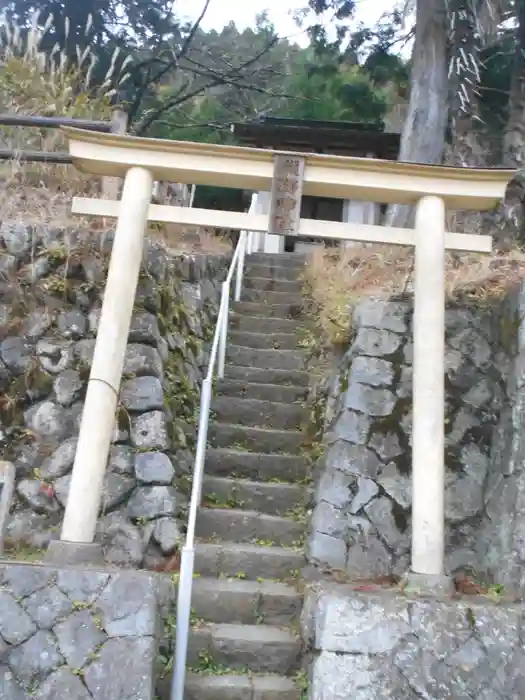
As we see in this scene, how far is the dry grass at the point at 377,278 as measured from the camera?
19.1 ft

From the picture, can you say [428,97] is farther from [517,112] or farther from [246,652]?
[246,652]

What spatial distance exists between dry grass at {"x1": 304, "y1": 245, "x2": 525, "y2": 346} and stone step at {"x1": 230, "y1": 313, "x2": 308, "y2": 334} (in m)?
0.28

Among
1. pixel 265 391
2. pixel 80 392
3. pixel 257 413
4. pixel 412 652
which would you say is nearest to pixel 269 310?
pixel 265 391

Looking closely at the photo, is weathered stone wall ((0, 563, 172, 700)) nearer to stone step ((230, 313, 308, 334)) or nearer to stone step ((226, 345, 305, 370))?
stone step ((226, 345, 305, 370))

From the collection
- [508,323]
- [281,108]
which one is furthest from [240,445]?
[281,108]

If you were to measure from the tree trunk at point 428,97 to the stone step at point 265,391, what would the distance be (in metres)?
3.65

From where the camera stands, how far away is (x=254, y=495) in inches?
215

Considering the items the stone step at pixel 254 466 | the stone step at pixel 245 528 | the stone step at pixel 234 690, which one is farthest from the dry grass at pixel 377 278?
the stone step at pixel 234 690

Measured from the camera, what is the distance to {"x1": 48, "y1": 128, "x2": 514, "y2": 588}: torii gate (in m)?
4.28

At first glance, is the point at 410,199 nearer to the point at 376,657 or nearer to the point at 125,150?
the point at 125,150

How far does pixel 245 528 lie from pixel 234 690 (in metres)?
1.31

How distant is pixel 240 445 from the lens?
235 inches

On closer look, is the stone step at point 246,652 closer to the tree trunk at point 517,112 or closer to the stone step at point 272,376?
the stone step at point 272,376

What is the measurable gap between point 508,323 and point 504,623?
2315 millimetres
